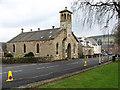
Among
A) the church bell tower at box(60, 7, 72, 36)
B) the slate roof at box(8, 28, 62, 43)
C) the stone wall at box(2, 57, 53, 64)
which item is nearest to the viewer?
the stone wall at box(2, 57, 53, 64)

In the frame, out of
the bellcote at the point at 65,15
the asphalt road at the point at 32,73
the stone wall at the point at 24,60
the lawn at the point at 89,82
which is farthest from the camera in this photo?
the bellcote at the point at 65,15

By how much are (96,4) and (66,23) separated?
2349 centimetres

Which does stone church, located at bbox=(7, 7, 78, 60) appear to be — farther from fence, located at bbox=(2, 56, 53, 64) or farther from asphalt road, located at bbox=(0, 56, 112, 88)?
asphalt road, located at bbox=(0, 56, 112, 88)

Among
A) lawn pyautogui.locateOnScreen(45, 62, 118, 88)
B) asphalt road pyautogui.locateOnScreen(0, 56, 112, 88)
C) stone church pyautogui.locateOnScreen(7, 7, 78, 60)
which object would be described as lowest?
asphalt road pyautogui.locateOnScreen(0, 56, 112, 88)

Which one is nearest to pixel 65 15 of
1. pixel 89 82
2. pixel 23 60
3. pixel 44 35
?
pixel 44 35

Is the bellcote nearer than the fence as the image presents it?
No

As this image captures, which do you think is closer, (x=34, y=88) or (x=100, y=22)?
(x=34, y=88)

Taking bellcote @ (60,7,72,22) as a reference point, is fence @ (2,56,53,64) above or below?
below

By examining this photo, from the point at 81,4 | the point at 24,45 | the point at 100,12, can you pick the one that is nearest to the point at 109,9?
the point at 100,12

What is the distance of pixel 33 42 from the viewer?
1383 inches

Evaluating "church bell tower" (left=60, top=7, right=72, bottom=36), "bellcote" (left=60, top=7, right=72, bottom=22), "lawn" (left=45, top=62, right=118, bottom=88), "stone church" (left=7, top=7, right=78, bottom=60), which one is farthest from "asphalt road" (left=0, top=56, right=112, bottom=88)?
"bellcote" (left=60, top=7, right=72, bottom=22)

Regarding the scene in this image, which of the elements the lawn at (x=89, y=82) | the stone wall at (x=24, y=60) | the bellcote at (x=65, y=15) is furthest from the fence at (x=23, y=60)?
the lawn at (x=89, y=82)

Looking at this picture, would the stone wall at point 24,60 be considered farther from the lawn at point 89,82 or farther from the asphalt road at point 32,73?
the lawn at point 89,82

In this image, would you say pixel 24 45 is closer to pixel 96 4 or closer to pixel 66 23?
pixel 66 23
